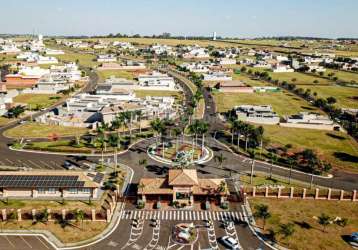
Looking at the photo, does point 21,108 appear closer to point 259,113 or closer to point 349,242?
point 259,113

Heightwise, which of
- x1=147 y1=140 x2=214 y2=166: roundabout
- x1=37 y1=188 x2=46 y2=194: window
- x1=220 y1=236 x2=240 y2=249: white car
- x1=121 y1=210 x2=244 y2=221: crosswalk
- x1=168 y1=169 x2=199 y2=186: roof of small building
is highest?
x1=168 y1=169 x2=199 y2=186: roof of small building

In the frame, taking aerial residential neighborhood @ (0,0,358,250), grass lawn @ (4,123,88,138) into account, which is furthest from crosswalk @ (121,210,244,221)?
grass lawn @ (4,123,88,138)

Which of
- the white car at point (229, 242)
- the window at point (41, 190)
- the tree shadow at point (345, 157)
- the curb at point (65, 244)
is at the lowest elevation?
the curb at point (65, 244)

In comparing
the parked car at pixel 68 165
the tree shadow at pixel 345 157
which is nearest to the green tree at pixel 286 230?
the tree shadow at pixel 345 157

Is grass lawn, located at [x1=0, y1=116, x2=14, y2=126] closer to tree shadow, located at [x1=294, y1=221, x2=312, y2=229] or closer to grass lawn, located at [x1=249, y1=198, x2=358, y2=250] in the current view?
grass lawn, located at [x1=249, y1=198, x2=358, y2=250]

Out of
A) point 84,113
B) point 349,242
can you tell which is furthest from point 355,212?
point 84,113

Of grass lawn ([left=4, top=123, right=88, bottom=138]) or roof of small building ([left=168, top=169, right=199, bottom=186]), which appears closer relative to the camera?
roof of small building ([left=168, top=169, right=199, bottom=186])

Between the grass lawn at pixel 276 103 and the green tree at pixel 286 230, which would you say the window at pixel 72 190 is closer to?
the green tree at pixel 286 230
